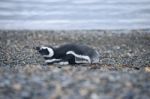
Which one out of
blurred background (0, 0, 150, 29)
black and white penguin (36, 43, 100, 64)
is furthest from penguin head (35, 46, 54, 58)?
blurred background (0, 0, 150, 29)

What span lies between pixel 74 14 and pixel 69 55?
5167 millimetres

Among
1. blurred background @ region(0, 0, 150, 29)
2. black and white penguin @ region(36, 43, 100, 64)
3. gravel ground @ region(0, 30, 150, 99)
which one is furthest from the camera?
blurred background @ region(0, 0, 150, 29)

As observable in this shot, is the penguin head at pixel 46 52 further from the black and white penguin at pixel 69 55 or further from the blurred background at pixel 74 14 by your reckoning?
the blurred background at pixel 74 14

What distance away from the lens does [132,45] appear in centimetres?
1167

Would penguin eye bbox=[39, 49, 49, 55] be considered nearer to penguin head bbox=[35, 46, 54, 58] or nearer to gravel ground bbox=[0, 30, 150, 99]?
penguin head bbox=[35, 46, 54, 58]

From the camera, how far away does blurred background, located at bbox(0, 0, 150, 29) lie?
1325 centimetres

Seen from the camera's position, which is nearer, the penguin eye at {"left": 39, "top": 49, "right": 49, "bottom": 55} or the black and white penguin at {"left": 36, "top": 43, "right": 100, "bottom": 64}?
the black and white penguin at {"left": 36, "top": 43, "right": 100, "bottom": 64}

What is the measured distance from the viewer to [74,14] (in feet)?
47.0

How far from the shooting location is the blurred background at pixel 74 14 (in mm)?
13250

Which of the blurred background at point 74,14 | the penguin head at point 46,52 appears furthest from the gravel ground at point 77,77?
the blurred background at point 74,14

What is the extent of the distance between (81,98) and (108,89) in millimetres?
473

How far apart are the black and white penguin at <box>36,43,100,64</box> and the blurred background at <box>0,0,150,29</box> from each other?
3524 millimetres

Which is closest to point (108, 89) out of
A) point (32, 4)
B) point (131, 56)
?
point (131, 56)

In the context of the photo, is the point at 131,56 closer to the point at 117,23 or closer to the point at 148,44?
the point at 148,44
